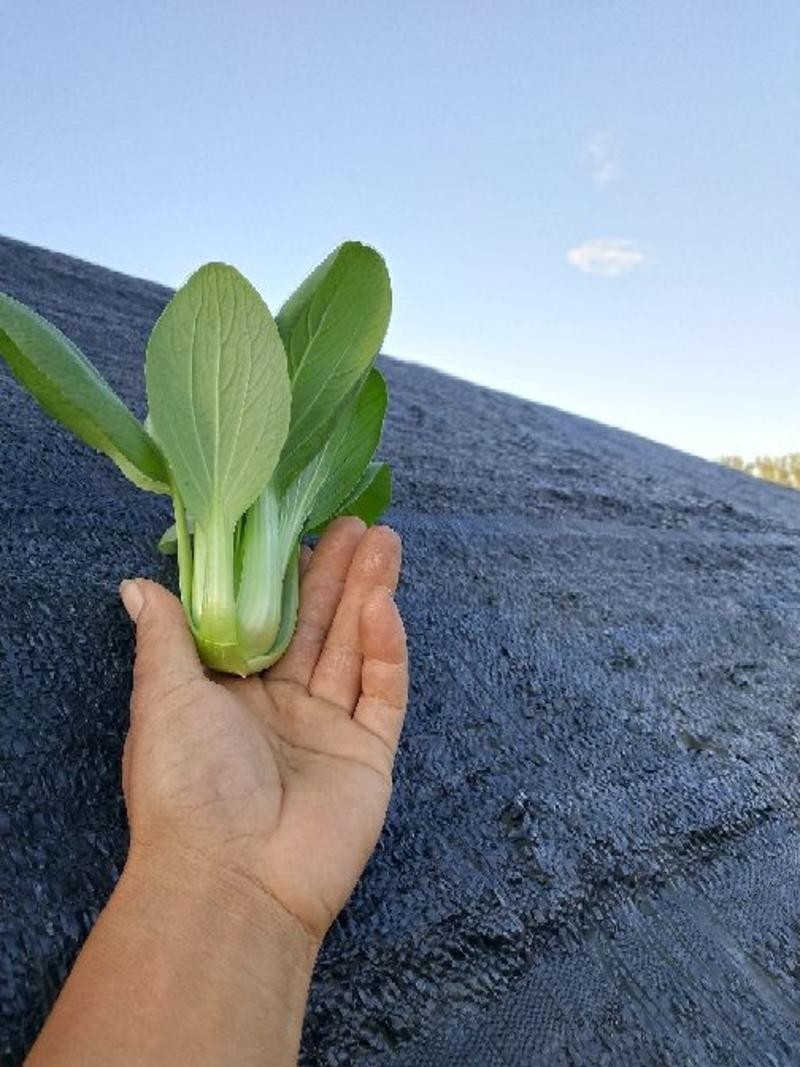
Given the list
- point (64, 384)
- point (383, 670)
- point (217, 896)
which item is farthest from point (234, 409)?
point (217, 896)

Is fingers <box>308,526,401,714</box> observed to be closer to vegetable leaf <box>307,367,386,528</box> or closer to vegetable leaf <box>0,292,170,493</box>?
vegetable leaf <box>307,367,386,528</box>

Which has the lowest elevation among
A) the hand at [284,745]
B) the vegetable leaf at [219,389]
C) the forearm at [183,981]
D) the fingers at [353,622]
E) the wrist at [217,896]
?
the forearm at [183,981]

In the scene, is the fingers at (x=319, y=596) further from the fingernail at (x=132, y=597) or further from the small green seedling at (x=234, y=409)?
the fingernail at (x=132, y=597)

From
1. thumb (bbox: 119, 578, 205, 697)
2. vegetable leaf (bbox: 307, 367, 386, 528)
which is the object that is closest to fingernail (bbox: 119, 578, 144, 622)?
thumb (bbox: 119, 578, 205, 697)

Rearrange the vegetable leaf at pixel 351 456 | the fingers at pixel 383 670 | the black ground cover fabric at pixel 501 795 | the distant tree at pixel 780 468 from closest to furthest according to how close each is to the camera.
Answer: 1. the black ground cover fabric at pixel 501 795
2. the fingers at pixel 383 670
3. the vegetable leaf at pixel 351 456
4. the distant tree at pixel 780 468

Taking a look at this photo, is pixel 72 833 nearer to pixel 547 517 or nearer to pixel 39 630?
pixel 39 630

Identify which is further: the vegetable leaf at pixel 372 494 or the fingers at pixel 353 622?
the vegetable leaf at pixel 372 494

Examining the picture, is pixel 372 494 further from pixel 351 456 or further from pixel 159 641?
pixel 159 641

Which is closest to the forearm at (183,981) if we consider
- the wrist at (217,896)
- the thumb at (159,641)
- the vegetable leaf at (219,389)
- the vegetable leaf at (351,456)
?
the wrist at (217,896)
